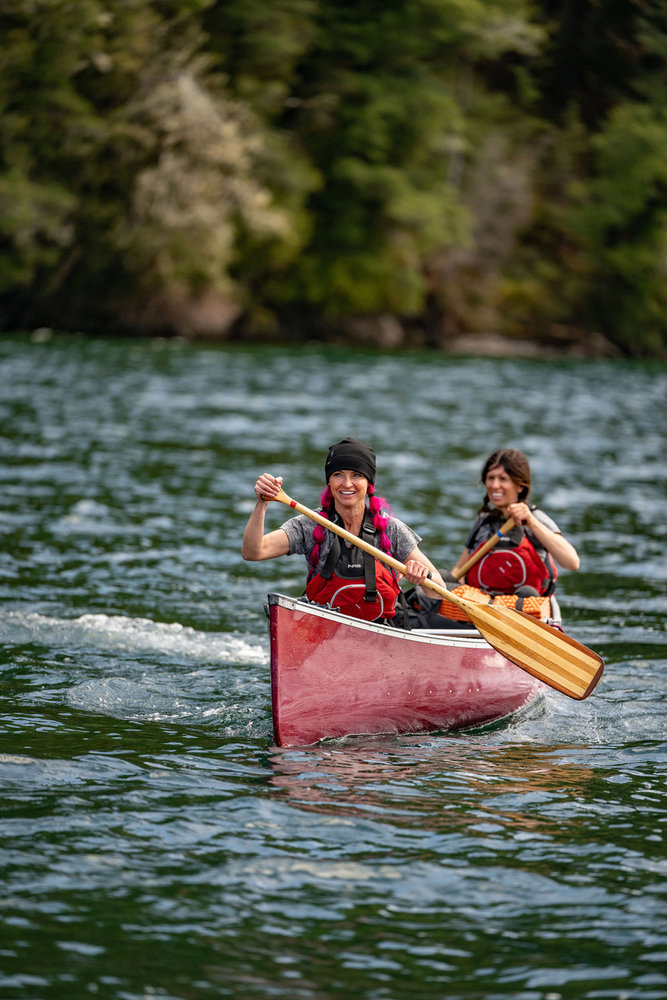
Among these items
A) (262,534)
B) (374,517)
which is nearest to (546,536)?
(374,517)

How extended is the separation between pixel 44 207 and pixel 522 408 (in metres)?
13.5

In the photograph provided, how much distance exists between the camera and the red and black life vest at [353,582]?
20.9 feet

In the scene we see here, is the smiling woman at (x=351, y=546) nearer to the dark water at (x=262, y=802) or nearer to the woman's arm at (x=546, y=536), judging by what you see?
the dark water at (x=262, y=802)

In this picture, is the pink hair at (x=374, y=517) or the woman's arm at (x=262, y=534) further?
the pink hair at (x=374, y=517)

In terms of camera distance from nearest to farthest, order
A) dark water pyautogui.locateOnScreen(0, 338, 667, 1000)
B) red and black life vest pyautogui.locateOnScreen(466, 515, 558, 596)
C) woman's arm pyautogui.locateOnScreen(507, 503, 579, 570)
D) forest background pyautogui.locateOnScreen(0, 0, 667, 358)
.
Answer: dark water pyautogui.locateOnScreen(0, 338, 667, 1000), woman's arm pyautogui.locateOnScreen(507, 503, 579, 570), red and black life vest pyautogui.locateOnScreen(466, 515, 558, 596), forest background pyautogui.locateOnScreen(0, 0, 667, 358)

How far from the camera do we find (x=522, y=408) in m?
22.5

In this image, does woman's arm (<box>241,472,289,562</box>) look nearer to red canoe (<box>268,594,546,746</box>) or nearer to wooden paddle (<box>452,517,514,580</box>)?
red canoe (<box>268,594,546,746</box>)

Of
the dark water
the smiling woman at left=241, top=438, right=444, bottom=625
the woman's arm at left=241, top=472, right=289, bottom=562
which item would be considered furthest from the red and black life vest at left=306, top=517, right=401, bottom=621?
the dark water

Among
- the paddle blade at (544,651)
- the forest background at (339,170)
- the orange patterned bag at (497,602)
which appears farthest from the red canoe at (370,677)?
the forest background at (339,170)

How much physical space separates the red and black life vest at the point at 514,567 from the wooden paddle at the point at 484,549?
0.18ft

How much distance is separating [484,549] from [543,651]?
972 millimetres

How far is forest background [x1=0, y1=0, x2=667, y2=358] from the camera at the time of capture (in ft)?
100

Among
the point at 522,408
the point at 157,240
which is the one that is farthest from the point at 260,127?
the point at 522,408

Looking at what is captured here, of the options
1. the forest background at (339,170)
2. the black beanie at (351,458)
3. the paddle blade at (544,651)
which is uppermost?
the forest background at (339,170)
